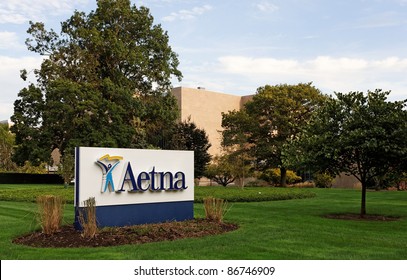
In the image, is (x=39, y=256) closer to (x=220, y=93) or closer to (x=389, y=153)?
(x=389, y=153)

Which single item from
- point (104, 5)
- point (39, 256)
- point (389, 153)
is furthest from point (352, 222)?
point (104, 5)

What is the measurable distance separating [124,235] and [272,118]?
3593 cm

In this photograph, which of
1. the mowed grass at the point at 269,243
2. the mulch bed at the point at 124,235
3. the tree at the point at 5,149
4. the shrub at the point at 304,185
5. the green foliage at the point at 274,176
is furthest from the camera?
the tree at the point at 5,149

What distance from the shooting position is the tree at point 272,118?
4541 centimetres

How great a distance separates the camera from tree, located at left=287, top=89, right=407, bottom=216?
16.4 meters

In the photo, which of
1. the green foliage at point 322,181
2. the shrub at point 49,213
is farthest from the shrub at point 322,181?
the shrub at point 49,213

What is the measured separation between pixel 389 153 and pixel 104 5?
A: 32771 mm

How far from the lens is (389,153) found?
1666 cm

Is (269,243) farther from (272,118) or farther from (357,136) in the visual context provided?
(272,118)

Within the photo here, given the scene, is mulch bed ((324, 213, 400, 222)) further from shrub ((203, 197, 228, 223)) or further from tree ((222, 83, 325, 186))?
tree ((222, 83, 325, 186))

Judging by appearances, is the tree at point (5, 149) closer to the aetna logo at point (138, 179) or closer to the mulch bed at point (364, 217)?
the mulch bed at point (364, 217)

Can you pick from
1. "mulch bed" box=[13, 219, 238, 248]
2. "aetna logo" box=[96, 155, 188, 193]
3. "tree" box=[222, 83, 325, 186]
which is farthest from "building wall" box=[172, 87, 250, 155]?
"mulch bed" box=[13, 219, 238, 248]

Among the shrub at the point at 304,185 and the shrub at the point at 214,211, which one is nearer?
the shrub at the point at 214,211

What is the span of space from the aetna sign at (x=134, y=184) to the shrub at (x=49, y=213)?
18.7 inches
